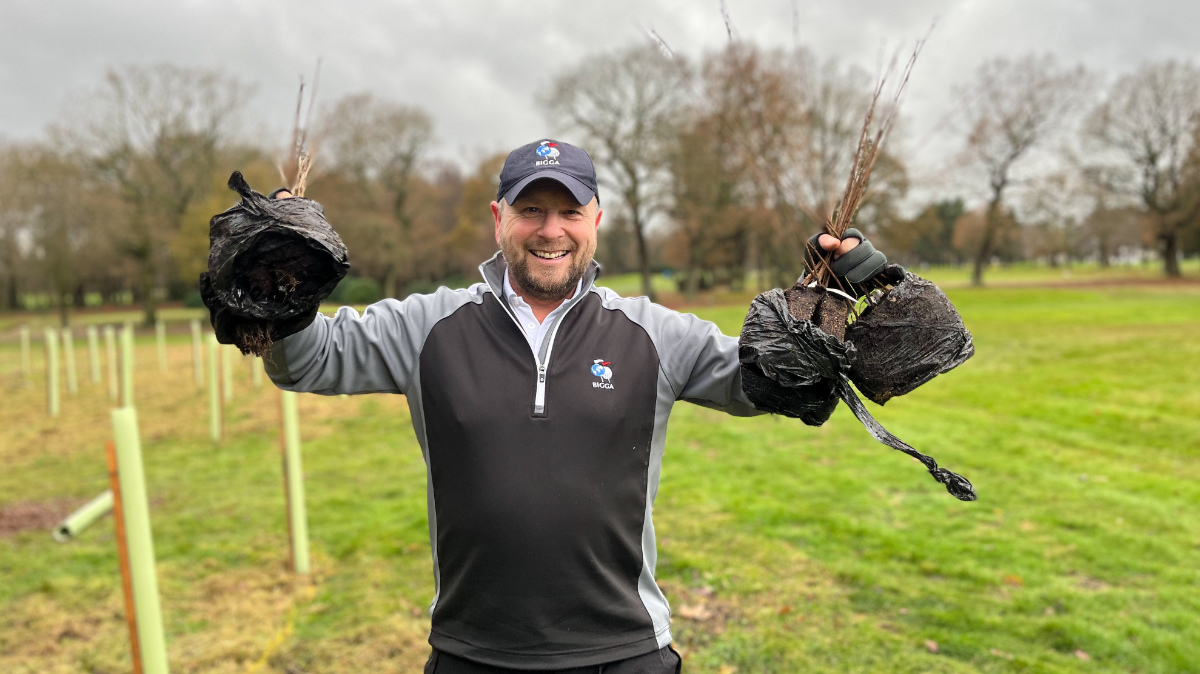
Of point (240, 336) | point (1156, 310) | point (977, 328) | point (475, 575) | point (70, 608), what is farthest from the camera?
point (1156, 310)

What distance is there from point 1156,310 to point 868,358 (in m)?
25.7

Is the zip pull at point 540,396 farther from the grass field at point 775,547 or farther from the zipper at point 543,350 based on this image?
the grass field at point 775,547

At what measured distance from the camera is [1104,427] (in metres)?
8.65

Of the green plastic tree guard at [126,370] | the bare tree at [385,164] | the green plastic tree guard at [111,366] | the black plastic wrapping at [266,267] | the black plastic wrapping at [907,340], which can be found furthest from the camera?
the bare tree at [385,164]

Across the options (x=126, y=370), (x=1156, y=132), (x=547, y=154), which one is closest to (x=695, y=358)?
(x=547, y=154)

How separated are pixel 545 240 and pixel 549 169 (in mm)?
226

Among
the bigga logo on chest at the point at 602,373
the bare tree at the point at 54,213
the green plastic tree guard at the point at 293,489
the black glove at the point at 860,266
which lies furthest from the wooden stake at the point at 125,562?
the bare tree at the point at 54,213

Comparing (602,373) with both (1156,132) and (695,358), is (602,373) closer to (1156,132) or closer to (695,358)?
(695,358)

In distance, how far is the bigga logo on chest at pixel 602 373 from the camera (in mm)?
2086

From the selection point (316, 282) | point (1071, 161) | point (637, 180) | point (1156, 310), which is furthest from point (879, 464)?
point (1071, 161)

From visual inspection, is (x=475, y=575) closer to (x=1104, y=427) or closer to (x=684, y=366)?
(x=684, y=366)

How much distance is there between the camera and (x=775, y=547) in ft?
17.7

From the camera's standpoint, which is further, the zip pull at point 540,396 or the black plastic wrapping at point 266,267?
the zip pull at point 540,396

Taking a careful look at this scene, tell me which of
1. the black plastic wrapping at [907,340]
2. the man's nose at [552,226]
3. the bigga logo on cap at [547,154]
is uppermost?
the bigga logo on cap at [547,154]
